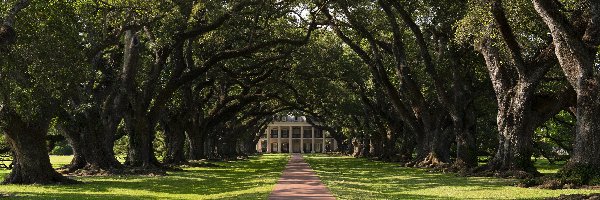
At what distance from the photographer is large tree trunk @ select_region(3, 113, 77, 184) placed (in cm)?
2127

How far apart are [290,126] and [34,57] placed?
126218 millimetres

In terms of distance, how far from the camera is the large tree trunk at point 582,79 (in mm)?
18203

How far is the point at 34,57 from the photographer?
18.3 meters

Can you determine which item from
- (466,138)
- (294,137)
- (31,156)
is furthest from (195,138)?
(294,137)

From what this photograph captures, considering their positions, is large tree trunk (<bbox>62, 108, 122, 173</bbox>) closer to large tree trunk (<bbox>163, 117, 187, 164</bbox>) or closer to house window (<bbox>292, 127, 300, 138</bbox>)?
large tree trunk (<bbox>163, 117, 187, 164</bbox>)

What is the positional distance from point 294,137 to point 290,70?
10243cm

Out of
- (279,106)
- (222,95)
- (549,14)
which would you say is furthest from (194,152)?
(549,14)

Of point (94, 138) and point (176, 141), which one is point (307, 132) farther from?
point (94, 138)

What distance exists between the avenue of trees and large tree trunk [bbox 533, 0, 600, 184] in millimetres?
40

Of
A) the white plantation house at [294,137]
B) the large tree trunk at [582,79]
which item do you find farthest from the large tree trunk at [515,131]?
the white plantation house at [294,137]

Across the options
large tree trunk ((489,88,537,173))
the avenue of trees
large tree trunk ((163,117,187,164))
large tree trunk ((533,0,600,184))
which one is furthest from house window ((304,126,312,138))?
large tree trunk ((533,0,600,184))

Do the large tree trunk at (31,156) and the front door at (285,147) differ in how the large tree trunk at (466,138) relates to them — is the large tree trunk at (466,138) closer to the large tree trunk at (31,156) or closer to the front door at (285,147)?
the large tree trunk at (31,156)

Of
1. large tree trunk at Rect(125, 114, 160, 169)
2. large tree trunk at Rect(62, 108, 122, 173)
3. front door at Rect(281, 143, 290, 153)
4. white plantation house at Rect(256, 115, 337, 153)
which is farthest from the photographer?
front door at Rect(281, 143, 290, 153)

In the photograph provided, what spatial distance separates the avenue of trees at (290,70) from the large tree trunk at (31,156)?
4cm
